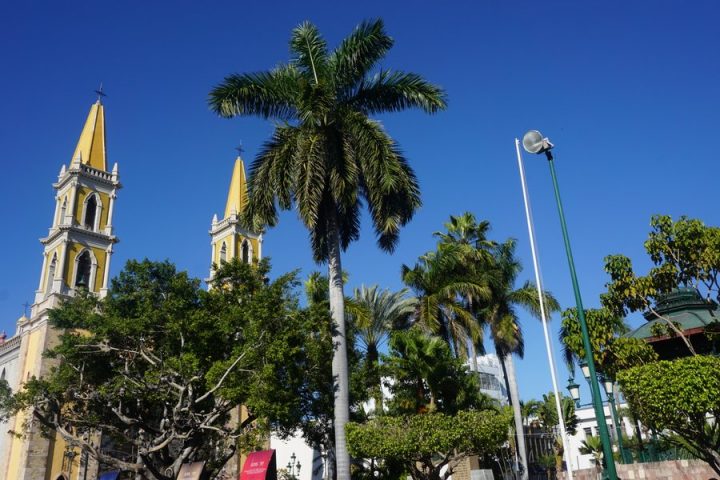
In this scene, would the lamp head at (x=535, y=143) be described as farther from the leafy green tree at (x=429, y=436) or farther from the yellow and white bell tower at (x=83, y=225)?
the yellow and white bell tower at (x=83, y=225)

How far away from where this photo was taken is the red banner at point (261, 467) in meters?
17.1

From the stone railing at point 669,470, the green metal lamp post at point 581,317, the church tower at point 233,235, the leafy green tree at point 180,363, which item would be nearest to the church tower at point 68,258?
the leafy green tree at point 180,363

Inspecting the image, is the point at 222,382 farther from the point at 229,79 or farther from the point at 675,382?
the point at 675,382

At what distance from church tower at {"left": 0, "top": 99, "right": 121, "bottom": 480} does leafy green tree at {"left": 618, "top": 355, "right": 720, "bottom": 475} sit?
113ft

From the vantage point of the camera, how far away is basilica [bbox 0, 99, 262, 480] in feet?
120

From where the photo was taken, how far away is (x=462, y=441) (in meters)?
19.3

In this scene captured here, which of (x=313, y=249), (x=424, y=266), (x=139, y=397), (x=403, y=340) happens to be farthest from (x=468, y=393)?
(x=139, y=397)

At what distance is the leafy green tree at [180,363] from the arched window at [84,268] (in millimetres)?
15905

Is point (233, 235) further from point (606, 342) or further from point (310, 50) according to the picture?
point (606, 342)

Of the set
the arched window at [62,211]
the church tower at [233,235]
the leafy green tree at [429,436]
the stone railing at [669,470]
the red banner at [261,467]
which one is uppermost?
the church tower at [233,235]

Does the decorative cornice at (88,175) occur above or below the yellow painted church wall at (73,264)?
above

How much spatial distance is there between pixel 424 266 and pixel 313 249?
8.69 m

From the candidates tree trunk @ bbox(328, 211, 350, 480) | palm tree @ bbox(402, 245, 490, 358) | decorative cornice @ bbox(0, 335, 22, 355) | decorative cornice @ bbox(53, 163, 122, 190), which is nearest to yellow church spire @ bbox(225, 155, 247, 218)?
decorative cornice @ bbox(53, 163, 122, 190)

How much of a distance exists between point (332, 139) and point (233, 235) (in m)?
A: 37.1
